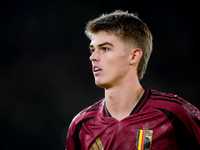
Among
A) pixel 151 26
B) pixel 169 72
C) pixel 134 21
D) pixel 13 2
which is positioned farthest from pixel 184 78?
pixel 13 2

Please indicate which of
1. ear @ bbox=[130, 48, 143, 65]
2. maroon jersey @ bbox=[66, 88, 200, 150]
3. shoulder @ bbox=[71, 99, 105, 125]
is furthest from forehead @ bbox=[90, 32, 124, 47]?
shoulder @ bbox=[71, 99, 105, 125]

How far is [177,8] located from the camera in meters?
4.58

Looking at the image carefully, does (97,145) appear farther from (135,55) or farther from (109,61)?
(135,55)

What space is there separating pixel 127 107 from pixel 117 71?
0.97 feet

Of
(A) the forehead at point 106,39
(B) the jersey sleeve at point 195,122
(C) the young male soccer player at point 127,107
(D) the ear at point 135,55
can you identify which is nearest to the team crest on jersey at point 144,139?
(C) the young male soccer player at point 127,107

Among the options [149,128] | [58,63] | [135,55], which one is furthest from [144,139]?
[58,63]

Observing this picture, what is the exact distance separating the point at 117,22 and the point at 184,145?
1.05 metres

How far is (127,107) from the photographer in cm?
184

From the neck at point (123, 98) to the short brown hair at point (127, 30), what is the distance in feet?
0.57

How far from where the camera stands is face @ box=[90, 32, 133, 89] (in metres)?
1.76

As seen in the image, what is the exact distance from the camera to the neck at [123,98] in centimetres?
183

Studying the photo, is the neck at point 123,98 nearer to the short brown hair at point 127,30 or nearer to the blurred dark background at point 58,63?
the short brown hair at point 127,30

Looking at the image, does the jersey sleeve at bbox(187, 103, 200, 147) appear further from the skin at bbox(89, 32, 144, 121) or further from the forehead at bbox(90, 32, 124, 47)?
the forehead at bbox(90, 32, 124, 47)

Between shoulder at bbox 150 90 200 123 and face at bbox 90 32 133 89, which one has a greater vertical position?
face at bbox 90 32 133 89
